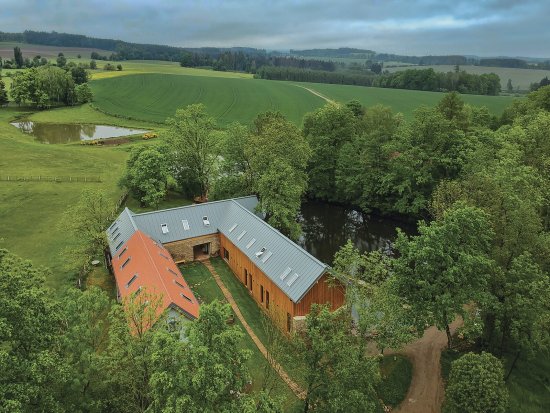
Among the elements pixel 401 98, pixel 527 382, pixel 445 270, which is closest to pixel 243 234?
pixel 445 270

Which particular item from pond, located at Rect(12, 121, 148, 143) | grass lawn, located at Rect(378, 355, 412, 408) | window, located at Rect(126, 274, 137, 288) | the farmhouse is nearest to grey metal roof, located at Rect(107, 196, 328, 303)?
the farmhouse

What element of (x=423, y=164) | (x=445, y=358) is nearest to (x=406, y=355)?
(x=445, y=358)

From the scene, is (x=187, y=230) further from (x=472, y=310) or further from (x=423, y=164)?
(x=423, y=164)

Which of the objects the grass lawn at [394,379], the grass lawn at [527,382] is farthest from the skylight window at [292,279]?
the grass lawn at [527,382]

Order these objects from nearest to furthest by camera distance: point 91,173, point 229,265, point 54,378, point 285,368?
point 54,378
point 285,368
point 229,265
point 91,173

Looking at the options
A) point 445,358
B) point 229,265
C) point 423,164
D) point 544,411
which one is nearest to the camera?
point 544,411

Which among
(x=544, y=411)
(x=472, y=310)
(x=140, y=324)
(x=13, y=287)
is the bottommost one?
(x=544, y=411)

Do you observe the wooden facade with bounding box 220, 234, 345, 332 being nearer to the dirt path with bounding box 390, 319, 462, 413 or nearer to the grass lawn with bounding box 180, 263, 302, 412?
the grass lawn with bounding box 180, 263, 302, 412
